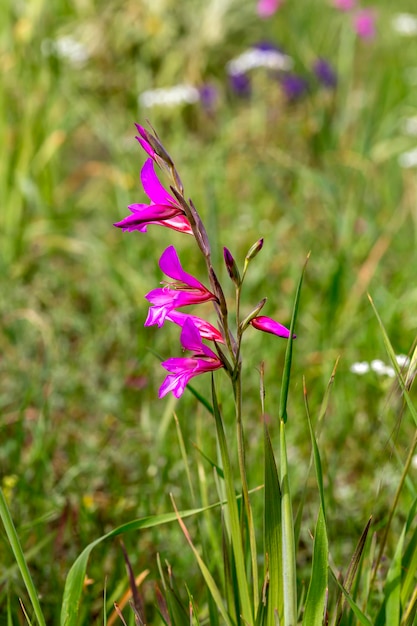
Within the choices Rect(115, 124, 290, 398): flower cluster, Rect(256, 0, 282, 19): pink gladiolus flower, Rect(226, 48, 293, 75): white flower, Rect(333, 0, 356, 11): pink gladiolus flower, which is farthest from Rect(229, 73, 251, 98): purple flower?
Rect(115, 124, 290, 398): flower cluster

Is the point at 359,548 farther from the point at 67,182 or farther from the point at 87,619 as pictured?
the point at 67,182

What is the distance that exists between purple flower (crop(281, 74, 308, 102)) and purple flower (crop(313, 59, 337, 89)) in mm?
84

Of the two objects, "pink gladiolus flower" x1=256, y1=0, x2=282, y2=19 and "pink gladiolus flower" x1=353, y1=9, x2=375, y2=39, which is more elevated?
"pink gladiolus flower" x1=256, y1=0, x2=282, y2=19

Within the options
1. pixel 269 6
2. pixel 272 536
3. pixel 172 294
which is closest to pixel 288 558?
Result: pixel 272 536

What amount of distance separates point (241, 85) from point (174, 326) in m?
2.50

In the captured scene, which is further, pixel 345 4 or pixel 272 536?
pixel 345 4

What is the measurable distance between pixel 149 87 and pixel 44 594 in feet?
11.7

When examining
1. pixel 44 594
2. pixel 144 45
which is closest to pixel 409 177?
pixel 144 45

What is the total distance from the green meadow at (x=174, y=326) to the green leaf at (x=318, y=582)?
0.14 feet

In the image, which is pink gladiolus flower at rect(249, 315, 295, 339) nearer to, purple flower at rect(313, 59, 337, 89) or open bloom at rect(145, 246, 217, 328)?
open bloom at rect(145, 246, 217, 328)

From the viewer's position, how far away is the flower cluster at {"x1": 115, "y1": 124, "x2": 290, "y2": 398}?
2.79ft

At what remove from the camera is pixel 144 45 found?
498 centimetres

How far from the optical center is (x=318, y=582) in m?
0.92

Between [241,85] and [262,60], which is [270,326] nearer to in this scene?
[262,60]
